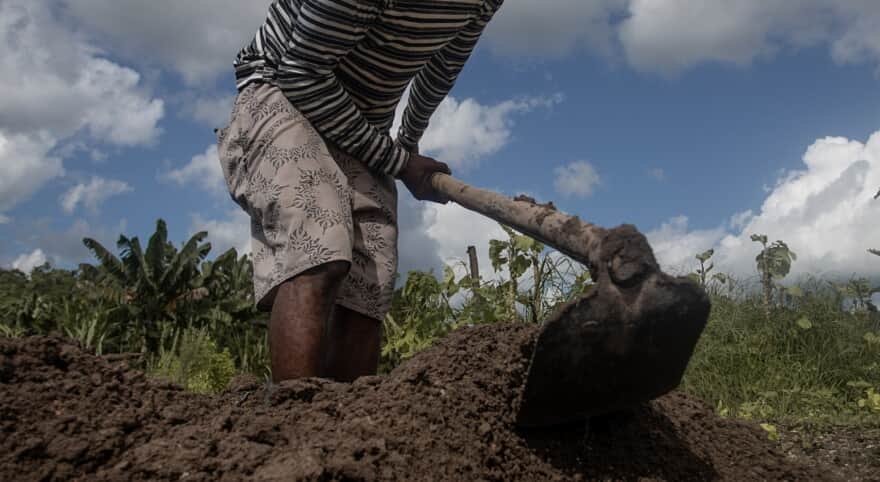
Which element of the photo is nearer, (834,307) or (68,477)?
(68,477)

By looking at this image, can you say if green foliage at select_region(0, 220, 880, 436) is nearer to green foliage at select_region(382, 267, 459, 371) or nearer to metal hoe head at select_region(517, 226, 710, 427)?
green foliage at select_region(382, 267, 459, 371)

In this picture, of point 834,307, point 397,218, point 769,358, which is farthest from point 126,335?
point 834,307

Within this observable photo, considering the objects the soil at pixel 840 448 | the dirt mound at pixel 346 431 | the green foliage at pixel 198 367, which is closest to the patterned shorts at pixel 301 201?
the dirt mound at pixel 346 431

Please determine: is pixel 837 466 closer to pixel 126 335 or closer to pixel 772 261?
pixel 772 261

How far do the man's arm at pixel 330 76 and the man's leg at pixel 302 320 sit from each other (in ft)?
1.73

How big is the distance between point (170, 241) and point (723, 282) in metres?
5.38

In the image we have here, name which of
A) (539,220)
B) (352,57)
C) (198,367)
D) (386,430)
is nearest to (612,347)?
(539,220)

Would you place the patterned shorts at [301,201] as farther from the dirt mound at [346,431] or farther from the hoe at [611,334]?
the hoe at [611,334]

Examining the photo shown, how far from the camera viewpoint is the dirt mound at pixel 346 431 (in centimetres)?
188

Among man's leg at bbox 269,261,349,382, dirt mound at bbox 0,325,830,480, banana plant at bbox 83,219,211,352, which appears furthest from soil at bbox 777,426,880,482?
banana plant at bbox 83,219,211,352

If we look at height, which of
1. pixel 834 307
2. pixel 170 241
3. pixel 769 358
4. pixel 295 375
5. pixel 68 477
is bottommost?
pixel 68 477

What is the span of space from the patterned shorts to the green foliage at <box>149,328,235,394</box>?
2.37m

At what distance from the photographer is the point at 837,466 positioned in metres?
3.07

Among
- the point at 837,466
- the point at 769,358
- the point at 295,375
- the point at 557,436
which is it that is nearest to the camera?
the point at 557,436
